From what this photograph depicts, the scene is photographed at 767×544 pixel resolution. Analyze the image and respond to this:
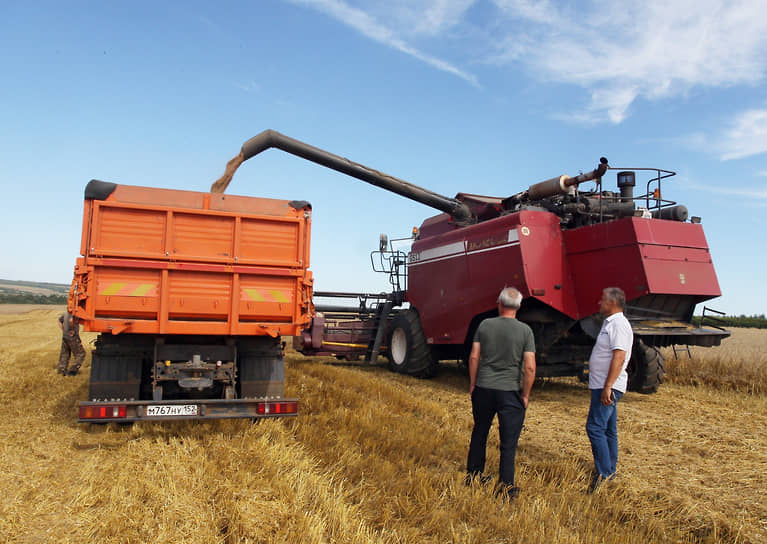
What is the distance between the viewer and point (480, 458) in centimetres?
438

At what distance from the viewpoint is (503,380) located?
13.9 ft

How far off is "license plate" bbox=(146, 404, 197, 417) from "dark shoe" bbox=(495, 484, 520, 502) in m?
2.55

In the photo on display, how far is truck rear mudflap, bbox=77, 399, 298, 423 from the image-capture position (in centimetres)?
475

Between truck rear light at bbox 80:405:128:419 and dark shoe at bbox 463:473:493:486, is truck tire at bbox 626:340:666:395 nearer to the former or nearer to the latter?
dark shoe at bbox 463:473:493:486

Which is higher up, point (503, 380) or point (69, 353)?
point (503, 380)

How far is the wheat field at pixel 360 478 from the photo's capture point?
129 inches

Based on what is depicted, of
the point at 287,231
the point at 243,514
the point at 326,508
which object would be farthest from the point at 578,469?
the point at 287,231

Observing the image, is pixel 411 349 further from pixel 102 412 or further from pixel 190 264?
pixel 102 412

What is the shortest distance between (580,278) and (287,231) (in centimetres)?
428

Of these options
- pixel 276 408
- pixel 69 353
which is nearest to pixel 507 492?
pixel 276 408

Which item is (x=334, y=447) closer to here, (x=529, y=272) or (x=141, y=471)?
(x=141, y=471)

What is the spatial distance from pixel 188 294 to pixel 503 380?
2.89 metres

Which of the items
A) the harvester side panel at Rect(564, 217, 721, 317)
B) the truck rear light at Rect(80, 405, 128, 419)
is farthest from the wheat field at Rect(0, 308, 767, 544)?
the harvester side panel at Rect(564, 217, 721, 317)

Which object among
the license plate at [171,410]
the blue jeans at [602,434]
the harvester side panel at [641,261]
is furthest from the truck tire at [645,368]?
the license plate at [171,410]
